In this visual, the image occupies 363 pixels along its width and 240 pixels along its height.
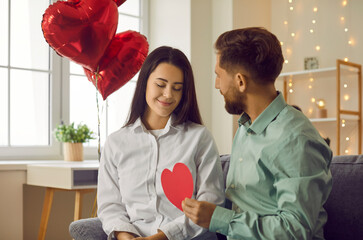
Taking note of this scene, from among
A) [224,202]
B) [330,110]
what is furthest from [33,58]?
[330,110]

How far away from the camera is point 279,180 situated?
3.68ft

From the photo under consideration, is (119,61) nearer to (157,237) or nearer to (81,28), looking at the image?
(81,28)

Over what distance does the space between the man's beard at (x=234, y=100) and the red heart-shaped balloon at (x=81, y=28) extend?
0.93 m

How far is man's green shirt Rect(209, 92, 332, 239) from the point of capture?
1.06m

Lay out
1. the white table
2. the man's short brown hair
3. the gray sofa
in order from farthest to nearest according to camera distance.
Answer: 1. the white table
2. the gray sofa
3. the man's short brown hair

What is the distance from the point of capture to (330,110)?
4.00 metres

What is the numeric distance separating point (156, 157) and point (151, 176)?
0.22 ft

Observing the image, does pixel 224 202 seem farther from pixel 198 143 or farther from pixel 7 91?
pixel 7 91

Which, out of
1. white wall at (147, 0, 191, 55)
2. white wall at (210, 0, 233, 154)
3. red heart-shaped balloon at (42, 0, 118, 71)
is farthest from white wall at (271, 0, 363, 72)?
red heart-shaped balloon at (42, 0, 118, 71)

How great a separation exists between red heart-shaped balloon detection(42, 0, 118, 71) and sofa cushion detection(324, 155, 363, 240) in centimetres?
113

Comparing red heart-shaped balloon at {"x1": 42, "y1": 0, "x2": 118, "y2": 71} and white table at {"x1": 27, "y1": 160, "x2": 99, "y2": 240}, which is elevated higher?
red heart-shaped balloon at {"x1": 42, "y1": 0, "x2": 118, "y2": 71}

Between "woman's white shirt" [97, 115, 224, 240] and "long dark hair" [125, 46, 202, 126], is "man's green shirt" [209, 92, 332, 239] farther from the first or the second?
"long dark hair" [125, 46, 202, 126]

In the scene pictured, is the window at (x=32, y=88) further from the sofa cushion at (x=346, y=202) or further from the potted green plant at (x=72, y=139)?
the sofa cushion at (x=346, y=202)

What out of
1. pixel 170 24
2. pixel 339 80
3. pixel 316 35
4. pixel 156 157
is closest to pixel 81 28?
pixel 156 157
